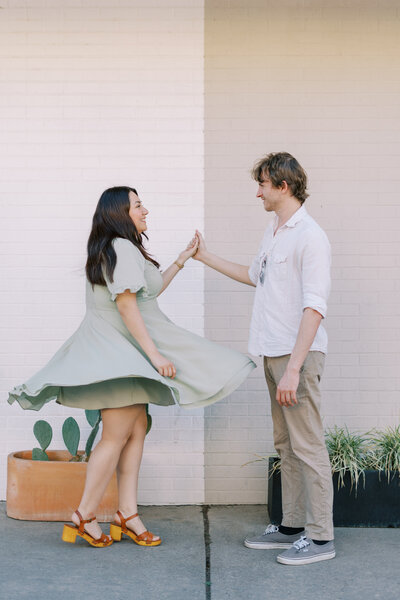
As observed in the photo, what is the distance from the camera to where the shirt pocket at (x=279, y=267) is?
12.4 feet

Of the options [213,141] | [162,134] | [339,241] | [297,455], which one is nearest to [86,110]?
[162,134]

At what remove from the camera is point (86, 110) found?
16.1ft

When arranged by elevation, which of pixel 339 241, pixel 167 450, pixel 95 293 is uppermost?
pixel 339 241

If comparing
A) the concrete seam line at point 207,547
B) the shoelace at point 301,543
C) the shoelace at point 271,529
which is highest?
the shoelace at point 301,543

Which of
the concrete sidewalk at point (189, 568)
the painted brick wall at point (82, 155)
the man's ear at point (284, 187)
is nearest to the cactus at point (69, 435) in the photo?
the painted brick wall at point (82, 155)

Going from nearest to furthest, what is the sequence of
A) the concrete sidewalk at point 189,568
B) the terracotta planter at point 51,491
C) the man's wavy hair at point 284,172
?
1. the concrete sidewalk at point 189,568
2. the man's wavy hair at point 284,172
3. the terracotta planter at point 51,491

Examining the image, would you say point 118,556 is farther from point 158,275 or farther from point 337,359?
point 337,359

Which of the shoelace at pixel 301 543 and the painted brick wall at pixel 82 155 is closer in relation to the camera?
the shoelace at pixel 301 543

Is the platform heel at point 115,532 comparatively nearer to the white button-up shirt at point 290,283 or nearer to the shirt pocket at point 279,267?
the white button-up shirt at point 290,283

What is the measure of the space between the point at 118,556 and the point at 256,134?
8.81 ft

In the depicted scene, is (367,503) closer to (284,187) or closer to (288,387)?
(288,387)

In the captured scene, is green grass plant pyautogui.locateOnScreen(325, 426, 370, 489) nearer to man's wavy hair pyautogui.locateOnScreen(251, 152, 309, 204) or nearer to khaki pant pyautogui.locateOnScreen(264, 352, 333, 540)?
khaki pant pyautogui.locateOnScreen(264, 352, 333, 540)

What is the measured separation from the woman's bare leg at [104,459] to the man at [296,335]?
29.9 inches

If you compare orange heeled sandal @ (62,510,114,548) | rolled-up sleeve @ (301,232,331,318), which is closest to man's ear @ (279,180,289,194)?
rolled-up sleeve @ (301,232,331,318)
